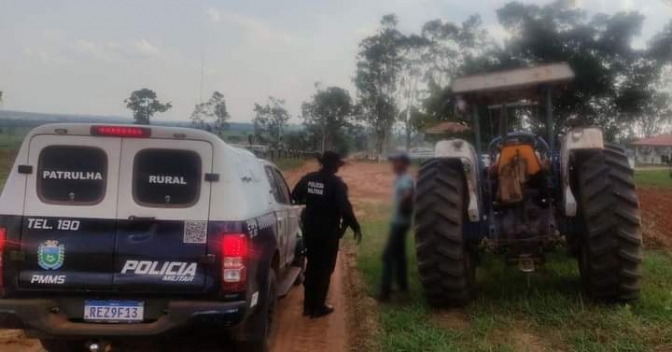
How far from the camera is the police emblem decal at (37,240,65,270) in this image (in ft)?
14.6

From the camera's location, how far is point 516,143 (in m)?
5.86

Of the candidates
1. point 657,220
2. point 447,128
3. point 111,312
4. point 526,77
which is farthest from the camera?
point 657,220

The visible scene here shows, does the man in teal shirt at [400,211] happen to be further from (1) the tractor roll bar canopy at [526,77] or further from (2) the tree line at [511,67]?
(1) the tractor roll bar canopy at [526,77]

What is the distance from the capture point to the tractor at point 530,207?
5750 millimetres

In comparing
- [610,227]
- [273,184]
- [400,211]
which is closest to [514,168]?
[610,227]

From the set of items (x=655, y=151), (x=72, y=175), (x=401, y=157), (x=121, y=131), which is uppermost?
(x=655, y=151)

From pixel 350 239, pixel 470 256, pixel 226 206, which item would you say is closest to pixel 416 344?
pixel 470 256

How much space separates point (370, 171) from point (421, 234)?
3.01m

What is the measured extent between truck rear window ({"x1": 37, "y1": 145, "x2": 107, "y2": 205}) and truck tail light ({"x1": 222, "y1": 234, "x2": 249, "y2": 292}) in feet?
3.17

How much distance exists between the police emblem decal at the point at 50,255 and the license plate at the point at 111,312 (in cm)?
34

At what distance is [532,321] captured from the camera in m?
5.76

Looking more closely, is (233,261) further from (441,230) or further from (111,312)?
(441,230)

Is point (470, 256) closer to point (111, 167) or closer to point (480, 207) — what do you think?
point (480, 207)

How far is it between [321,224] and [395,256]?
14.0 ft
